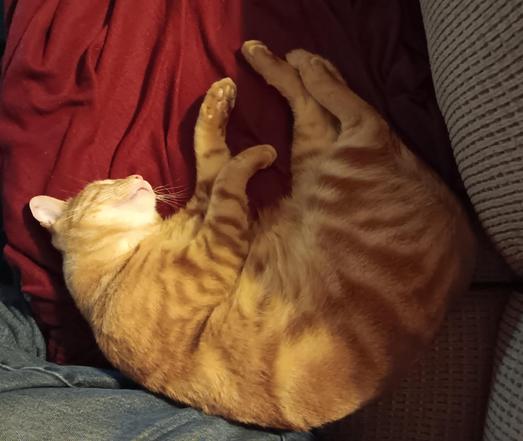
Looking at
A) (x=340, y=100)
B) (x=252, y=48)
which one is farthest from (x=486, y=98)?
(x=252, y=48)

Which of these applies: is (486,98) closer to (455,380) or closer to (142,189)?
(455,380)

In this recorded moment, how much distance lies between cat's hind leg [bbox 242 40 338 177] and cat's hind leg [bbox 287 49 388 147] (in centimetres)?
3

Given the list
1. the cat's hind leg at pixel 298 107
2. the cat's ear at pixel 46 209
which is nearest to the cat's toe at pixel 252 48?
the cat's hind leg at pixel 298 107

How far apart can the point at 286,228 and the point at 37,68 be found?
76 cm

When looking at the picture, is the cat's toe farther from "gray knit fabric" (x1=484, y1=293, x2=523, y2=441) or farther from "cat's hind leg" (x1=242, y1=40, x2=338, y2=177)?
"gray knit fabric" (x1=484, y1=293, x2=523, y2=441)

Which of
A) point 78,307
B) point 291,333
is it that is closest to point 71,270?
point 78,307

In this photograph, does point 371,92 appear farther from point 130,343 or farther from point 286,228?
point 130,343

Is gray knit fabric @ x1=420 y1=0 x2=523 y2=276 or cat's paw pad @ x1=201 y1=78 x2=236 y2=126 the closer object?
gray knit fabric @ x1=420 y1=0 x2=523 y2=276

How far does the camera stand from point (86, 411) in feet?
4.10

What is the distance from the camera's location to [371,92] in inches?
60.2

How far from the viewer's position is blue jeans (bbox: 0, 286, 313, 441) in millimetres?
1172

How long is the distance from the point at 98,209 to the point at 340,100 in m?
0.69

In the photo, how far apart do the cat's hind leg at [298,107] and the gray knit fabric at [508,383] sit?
0.59m

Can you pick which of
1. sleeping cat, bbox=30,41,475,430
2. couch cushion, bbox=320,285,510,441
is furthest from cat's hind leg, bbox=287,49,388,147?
couch cushion, bbox=320,285,510,441
